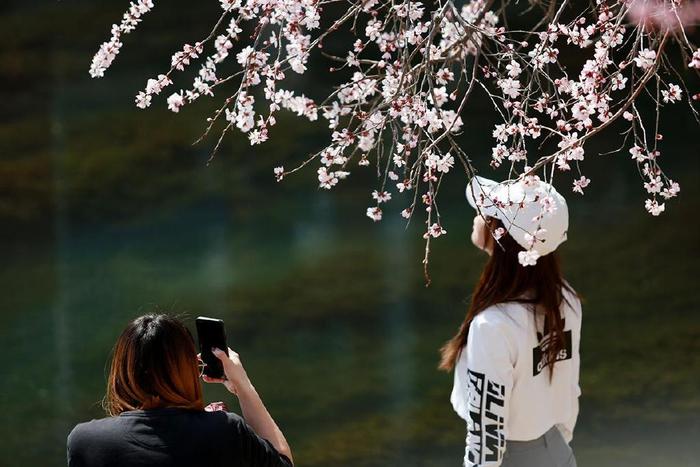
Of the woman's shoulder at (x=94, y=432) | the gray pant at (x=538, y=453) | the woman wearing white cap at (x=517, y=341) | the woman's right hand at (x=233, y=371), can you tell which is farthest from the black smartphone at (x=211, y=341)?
the gray pant at (x=538, y=453)

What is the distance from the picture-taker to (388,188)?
243 inches

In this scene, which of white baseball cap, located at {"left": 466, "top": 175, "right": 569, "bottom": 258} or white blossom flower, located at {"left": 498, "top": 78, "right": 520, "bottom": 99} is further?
white blossom flower, located at {"left": 498, "top": 78, "right": 520, "bottom": 99}

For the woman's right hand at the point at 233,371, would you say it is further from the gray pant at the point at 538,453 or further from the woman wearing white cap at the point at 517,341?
the gray pant at the point at 538,453

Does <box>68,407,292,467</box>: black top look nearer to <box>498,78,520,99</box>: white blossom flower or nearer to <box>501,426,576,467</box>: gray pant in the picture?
<box>501,426,576,467</box>: gray pant

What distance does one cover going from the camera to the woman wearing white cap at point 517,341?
2.19 meters

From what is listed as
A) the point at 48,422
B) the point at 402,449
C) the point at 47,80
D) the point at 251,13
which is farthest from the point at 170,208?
the point at 251,13

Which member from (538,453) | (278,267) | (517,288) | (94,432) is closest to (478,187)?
(517,288)

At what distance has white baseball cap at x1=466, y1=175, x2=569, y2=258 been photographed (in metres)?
2.18

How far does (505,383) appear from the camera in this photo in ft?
7.14

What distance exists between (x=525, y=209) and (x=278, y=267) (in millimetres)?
3720

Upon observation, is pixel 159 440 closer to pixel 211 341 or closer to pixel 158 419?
pixel 158 419

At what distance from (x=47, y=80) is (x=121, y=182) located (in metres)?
0.70

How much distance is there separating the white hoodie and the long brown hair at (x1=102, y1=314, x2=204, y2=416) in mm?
645

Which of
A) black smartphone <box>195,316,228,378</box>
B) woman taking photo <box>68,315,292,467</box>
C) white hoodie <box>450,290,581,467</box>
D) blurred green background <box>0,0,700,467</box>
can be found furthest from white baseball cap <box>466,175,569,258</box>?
blurred green background <box>0,0,700,467</box>
